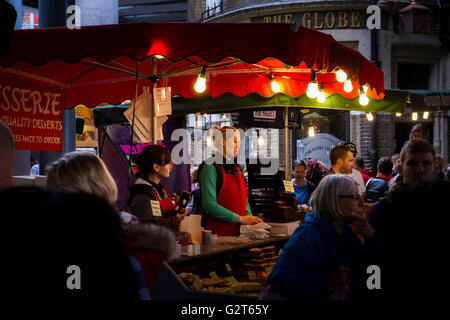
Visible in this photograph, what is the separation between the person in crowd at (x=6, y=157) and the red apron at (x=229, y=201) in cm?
297

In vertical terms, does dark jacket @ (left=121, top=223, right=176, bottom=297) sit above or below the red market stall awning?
below

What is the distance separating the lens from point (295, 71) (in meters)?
7.19

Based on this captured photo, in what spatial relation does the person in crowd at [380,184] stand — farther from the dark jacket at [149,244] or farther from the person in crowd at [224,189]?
the dark jacket at [149,244]

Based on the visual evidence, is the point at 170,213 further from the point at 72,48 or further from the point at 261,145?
the point at 261,145

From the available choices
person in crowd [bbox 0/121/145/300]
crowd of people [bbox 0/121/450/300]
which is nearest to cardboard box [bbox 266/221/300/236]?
crowd of people [bbox 0/121/450/300]

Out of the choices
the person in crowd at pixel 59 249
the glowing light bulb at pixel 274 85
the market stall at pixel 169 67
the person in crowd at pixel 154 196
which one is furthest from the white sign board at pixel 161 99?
the person in crowd at pixel 59 249

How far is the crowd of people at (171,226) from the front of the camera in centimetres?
127

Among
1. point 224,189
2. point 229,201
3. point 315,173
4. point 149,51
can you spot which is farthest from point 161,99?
point 315,173

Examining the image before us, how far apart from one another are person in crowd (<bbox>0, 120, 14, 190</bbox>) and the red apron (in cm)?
297

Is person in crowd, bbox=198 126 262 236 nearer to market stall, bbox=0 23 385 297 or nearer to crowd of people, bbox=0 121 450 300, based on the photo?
crowd of people, bbox=0 121 450 300

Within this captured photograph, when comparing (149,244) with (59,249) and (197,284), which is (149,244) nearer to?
(59,249)

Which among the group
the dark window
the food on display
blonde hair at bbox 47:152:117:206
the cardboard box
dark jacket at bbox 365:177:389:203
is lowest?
the food on display

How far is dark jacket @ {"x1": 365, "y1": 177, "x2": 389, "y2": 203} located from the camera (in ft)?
26.5
